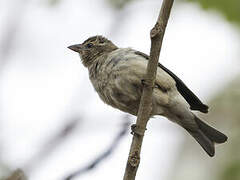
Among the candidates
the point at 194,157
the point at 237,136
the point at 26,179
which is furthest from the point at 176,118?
the point at 26,179

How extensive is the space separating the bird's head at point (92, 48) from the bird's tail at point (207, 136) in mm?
1275

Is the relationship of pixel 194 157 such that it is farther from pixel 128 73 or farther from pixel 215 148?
pixel 128 73

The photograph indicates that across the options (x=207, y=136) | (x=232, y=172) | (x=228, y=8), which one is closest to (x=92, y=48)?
(x=207, y=136)

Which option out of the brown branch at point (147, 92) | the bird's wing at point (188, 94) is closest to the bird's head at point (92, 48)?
the bird's wing at point (188, 94)

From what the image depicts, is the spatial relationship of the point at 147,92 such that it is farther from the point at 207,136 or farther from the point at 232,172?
the point at 207,136

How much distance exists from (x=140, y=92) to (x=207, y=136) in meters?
0.91

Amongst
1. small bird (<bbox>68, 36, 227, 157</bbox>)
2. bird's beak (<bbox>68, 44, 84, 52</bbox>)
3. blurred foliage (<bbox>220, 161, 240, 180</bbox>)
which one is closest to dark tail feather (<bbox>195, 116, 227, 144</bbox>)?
small bird (<bbox>68, 36, 227, 157</bbox>)

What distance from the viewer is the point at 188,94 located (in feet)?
14.9

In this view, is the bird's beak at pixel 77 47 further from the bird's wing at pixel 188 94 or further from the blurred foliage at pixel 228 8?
the blurred foliage at pixel 228 8

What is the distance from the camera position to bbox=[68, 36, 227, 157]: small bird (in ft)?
13.7

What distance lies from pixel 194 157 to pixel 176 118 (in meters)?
0.54

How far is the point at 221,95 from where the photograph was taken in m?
4.48

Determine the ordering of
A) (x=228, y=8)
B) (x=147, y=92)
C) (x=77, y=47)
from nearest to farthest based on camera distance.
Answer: (x=147, y=92)
(x=228, y=8)
(x=77, y=47)

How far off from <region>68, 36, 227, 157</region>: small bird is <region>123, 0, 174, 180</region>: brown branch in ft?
3.94
